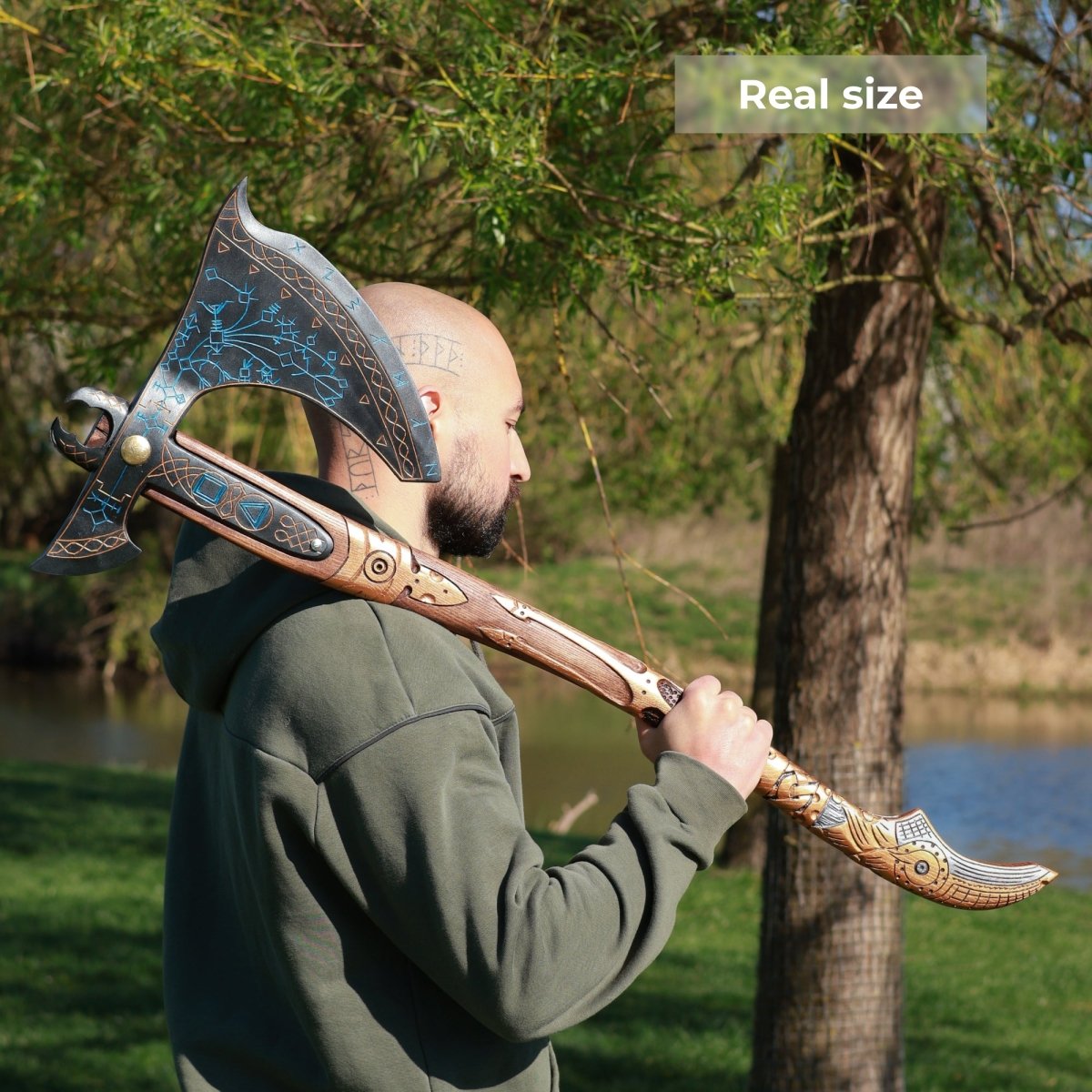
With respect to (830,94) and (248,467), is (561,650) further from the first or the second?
(830,94)

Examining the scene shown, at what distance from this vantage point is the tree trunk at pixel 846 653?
3723 mm

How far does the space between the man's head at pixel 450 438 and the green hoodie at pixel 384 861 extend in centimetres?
8

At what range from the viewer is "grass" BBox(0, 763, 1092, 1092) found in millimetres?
4926

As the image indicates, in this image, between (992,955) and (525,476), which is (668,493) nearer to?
(992,955)

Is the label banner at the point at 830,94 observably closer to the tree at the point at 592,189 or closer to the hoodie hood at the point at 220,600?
the tree at the point at 592,189

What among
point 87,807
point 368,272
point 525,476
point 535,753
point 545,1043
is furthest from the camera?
point 535,753

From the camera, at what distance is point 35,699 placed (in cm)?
1745

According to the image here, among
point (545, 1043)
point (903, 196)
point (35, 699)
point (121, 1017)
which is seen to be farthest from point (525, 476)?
point (35, 699)

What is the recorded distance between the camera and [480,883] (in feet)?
4.60

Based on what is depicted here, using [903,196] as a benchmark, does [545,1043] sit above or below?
below

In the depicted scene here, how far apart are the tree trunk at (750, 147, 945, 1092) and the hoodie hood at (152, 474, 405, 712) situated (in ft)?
7.54

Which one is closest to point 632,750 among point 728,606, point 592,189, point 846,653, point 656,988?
point 728,606

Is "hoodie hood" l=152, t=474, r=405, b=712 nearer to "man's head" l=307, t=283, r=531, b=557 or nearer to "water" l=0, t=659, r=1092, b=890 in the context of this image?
"man's head" l=307, t=283, r=531, b=557

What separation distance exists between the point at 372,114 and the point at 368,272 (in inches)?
25.5
